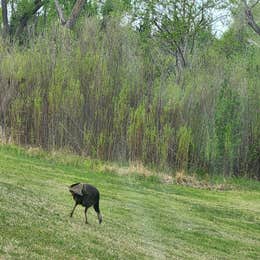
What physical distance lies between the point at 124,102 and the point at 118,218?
10951 millimetres

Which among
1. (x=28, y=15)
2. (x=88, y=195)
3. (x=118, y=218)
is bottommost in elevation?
(x=118, y=218)

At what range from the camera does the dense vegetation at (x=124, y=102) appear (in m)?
21.8

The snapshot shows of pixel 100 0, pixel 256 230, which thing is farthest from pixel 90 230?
pixel 100 0

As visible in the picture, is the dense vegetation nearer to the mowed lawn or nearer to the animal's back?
the mowed lawn

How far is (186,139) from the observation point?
22.0 m

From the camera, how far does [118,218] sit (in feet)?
38.2

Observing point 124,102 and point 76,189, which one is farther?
point 124,102

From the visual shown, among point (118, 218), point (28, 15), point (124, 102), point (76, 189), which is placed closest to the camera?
point (76, 189)

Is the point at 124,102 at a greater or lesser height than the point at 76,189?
greater

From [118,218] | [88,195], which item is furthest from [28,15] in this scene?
[88,195]

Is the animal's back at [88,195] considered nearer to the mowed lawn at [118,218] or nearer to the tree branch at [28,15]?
the mowed lawn at [118,218]

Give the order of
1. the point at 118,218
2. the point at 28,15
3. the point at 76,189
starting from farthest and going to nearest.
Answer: the point at 28,15, the point at 118,218, the point at 76,189

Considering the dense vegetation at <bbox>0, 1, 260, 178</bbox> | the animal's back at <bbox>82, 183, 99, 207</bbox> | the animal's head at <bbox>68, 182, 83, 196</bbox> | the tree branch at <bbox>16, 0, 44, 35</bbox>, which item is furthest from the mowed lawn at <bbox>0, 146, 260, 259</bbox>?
the tree branch at <bbox>16, 0, 44, 35</bbox>

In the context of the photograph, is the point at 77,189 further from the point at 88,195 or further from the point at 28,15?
the point at 28,15
